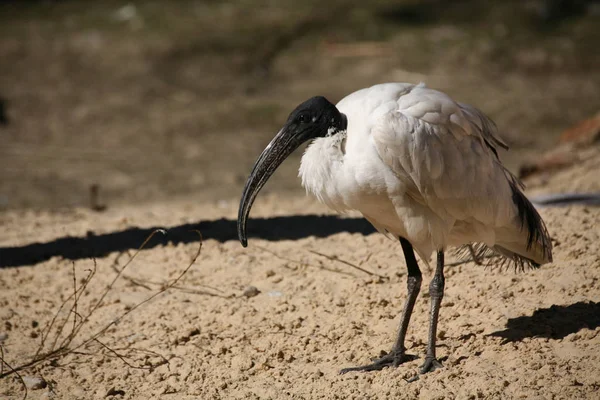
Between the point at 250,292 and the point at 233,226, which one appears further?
the point at 233,226

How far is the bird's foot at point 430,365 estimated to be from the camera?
14.4 ft

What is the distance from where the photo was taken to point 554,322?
15.4 ft

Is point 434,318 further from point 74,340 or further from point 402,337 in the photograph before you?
point 74,340

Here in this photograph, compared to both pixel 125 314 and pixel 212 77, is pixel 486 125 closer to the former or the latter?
pixel 125 314

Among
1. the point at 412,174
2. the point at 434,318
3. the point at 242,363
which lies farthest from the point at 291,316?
the point at 412,174

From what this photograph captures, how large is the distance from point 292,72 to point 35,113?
4.46 meters

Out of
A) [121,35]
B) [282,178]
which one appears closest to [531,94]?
[282,178]

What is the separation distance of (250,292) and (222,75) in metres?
8.82

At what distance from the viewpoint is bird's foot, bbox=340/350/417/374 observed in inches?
178

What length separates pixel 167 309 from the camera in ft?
18.1

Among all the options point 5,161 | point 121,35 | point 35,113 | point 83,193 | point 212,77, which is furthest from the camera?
point 121,35

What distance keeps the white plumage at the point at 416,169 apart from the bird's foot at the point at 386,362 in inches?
23.8

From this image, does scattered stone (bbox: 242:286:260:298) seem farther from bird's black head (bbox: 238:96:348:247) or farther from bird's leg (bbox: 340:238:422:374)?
bird's leg (bbox: 340:238:422:374)

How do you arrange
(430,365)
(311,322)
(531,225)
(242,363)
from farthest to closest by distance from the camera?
(311,322) < (242,363) < (531,225) < (430,365)
